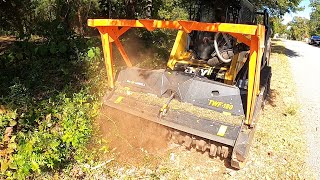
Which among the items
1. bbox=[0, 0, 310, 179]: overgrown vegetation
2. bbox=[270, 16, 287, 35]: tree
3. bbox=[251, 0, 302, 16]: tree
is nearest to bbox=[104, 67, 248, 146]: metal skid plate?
bbox=[0, 0, 310, 179]: overgrown vegetation

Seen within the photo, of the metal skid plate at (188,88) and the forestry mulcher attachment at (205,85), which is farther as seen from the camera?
the metal skid plate at (188,88)

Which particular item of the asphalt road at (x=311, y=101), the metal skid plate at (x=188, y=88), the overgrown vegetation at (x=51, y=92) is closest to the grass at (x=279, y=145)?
the asphalt road at (x=311, y=101)

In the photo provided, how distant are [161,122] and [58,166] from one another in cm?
163

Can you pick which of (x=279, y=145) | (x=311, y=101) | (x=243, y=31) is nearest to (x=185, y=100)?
(x=243, y=31)

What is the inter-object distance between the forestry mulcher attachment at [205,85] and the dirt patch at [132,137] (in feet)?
0.52

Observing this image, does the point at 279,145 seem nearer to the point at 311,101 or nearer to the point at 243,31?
the point at 243,31

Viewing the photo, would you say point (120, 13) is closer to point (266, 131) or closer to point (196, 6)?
point (196, 6)

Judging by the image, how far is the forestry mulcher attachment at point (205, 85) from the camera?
422 cm

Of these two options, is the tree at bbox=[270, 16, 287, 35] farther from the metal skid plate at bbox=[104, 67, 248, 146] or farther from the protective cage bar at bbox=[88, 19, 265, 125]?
the protective cage bar at bbox=[88, 19, 265, 125]

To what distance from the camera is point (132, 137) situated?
4.75 meters

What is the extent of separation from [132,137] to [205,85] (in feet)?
4.88

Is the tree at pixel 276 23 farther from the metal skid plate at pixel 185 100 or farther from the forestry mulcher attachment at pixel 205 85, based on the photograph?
the metal skid plate at pixel 185 100

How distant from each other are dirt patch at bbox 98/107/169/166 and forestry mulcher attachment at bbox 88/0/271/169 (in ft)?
0.52

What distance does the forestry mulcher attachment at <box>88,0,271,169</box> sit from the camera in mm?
4219
